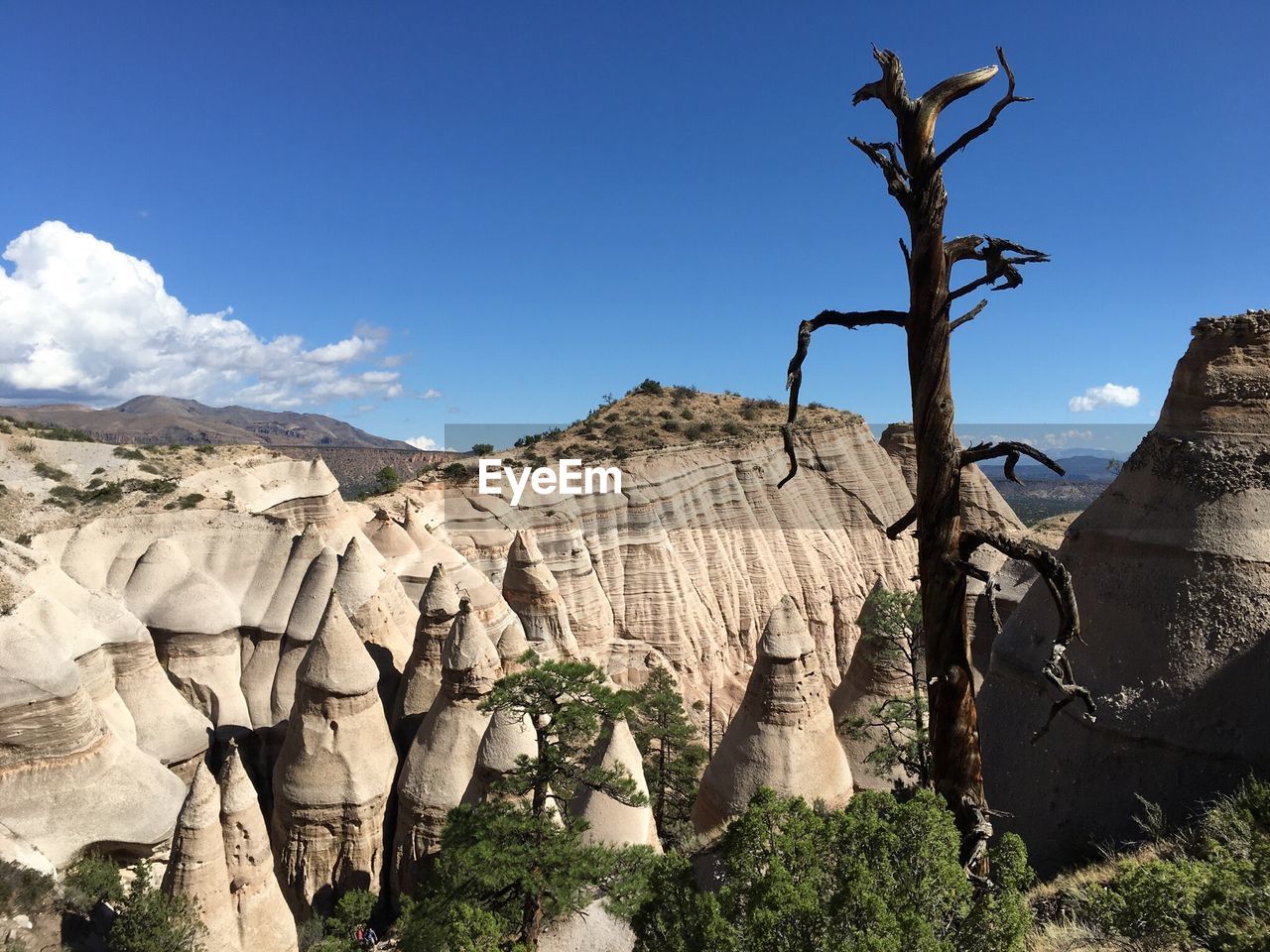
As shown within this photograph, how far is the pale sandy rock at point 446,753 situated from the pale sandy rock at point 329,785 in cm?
71

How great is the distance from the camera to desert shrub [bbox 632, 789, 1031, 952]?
3.39 metres

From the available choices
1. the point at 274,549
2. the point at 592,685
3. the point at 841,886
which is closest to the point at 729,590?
the point at 274,549

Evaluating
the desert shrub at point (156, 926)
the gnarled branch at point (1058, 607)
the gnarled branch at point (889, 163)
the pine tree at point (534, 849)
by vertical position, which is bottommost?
the desert shrub at point (156, 926)

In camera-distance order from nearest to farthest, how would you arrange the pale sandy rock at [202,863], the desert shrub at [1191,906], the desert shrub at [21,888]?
the desert shrub at [1191,906] → the desert shrub at [21,888] → the pale sandy rock at [202,863]

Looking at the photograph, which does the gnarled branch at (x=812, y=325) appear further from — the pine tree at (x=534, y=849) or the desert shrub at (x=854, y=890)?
the pine tree at (x=534, y=849)

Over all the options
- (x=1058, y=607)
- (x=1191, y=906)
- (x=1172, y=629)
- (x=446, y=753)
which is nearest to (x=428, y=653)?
(x=446, y=753)

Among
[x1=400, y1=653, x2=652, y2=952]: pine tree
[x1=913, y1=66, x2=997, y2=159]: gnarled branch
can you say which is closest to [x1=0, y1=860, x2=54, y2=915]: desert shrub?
[x1=400, y1=653, x2=652, y2=952]: pine tree

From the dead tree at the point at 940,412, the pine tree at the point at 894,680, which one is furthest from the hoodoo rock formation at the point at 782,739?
the dead tree at the point at 940,412

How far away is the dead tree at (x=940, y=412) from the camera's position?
2.89 m

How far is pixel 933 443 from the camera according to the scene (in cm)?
307

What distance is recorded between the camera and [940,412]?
120 inches

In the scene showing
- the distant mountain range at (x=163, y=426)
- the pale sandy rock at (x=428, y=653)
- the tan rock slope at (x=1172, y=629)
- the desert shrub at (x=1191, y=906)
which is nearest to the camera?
the desert shrub at (x=1191, y=906)

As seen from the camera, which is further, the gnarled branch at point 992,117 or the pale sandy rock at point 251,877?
the pale sandy rock at point 251,877

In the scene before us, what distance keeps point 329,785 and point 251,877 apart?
2.24 metres
